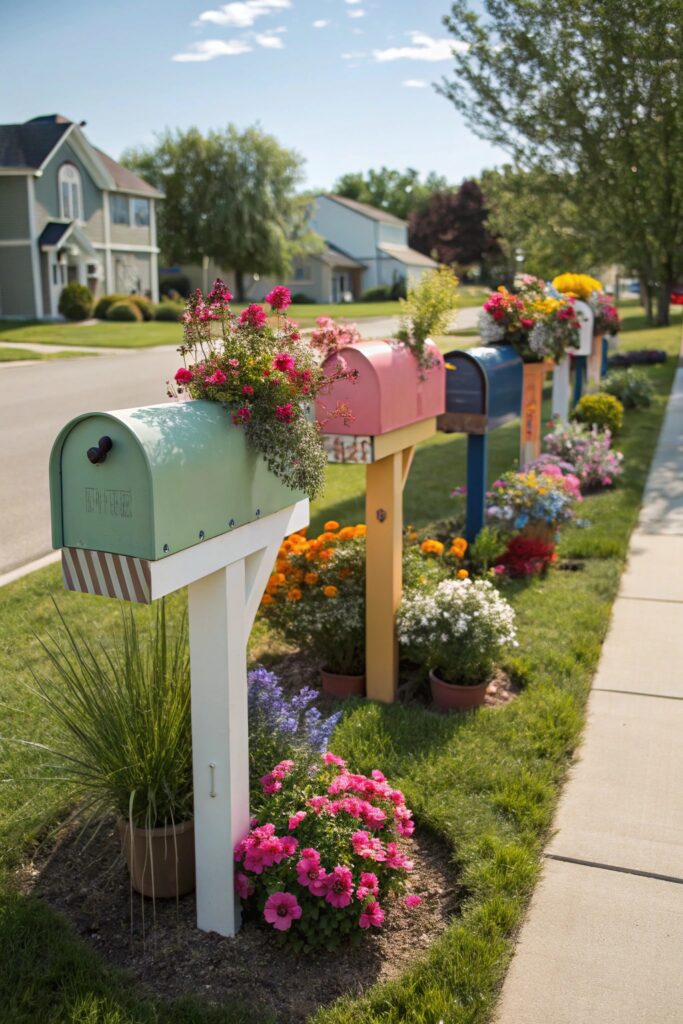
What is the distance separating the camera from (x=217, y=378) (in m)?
2.99

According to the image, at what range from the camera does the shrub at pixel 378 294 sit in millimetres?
53188

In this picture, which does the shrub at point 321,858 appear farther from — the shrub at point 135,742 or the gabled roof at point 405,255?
the gabled roof at point 405,255

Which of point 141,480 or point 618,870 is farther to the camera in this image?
point 618,870

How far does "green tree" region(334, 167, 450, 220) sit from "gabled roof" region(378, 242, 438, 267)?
2605 centimetres

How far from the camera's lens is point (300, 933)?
10.0 feet

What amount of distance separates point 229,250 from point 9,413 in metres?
31.9

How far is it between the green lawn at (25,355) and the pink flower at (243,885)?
1721 centimetres

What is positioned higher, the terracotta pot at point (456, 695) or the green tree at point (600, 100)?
the green tree at point (600, 100)

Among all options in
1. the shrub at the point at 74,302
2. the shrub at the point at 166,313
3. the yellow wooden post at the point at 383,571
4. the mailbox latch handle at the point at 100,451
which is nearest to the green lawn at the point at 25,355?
the shrub at the point at 74,302

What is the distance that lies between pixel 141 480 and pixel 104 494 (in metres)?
0.15

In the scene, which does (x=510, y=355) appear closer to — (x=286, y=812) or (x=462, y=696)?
(x=462, y=696)

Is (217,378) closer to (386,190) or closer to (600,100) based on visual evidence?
(600,100)

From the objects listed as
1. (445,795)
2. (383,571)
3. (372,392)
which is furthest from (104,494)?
(383,571)

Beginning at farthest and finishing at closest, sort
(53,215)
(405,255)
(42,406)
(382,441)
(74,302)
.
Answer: (405,255), (53,215), (74,302), (42,406), (382,441)
